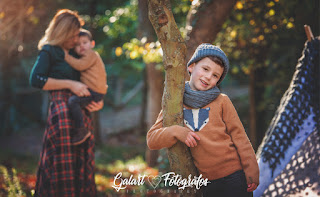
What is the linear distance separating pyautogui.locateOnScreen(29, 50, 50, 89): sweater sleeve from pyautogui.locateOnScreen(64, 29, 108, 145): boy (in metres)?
0.19

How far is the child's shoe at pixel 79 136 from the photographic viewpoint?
8.64ft

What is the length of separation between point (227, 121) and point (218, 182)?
41 centimetres

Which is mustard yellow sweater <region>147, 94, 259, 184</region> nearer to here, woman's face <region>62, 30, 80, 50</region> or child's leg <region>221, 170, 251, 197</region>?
child's leg <region>221, 170, 251, 197</region>

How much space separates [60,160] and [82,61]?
38.5 inches

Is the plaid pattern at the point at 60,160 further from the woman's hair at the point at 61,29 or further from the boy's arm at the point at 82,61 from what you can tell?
the woman's hair at the point at 61,29

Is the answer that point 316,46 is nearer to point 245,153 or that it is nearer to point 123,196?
point 245,153

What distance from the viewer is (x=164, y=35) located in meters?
1.75

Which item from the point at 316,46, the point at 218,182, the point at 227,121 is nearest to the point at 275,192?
the point at 218,182

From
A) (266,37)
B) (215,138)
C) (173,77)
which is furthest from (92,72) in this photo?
(266,37)

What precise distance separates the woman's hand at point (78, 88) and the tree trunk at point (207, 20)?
3.82ft

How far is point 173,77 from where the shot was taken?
69.9 inches

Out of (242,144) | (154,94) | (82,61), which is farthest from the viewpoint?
(154,94)

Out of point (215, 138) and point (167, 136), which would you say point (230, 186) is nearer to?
point (215, 138)

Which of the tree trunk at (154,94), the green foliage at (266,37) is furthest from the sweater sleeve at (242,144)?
the tree trunk at (154,94)
